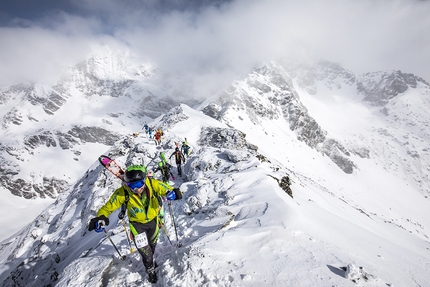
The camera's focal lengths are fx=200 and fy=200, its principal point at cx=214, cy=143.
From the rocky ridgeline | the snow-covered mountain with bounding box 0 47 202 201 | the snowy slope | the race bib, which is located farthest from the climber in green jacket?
the snow-covered mountain with bounding box 0 47 202 201

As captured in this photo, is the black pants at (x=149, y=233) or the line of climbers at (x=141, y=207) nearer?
the line of climbers at (x=141, y=207)

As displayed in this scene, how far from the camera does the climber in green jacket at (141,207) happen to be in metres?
4.30

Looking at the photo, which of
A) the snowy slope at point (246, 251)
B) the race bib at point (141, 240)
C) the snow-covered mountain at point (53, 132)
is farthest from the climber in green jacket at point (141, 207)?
the snow-covered mountain at point (53, 132)

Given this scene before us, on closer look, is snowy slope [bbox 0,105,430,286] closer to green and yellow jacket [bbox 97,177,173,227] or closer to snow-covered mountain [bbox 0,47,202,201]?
green and yellow jacket [bbox 97,177,173,227]

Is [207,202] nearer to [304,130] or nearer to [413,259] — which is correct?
[413,259]

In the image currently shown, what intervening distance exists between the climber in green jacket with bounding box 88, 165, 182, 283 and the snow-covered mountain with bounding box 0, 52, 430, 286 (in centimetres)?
60

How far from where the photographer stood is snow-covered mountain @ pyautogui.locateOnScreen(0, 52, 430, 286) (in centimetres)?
430

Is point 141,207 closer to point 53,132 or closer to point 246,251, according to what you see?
point 246,251

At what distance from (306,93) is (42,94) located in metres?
222

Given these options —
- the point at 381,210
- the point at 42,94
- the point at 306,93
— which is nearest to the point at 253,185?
the point at 381,210

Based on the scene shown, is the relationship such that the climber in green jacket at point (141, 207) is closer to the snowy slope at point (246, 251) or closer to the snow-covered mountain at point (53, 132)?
the snowy slope at point (246, 251)

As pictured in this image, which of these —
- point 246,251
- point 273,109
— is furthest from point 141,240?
point 273,109

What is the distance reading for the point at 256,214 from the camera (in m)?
6.54

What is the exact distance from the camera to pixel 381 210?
40594mm
